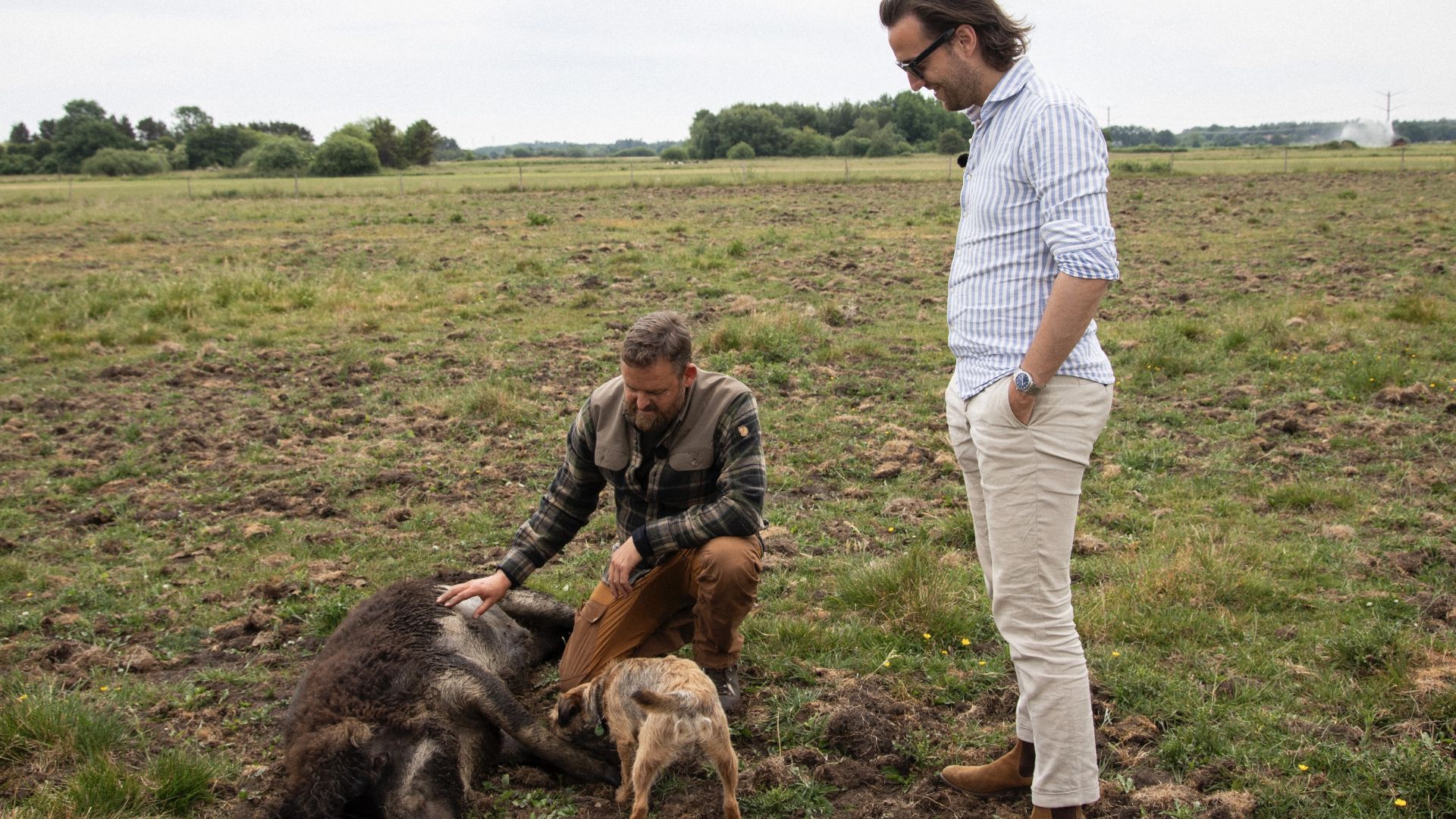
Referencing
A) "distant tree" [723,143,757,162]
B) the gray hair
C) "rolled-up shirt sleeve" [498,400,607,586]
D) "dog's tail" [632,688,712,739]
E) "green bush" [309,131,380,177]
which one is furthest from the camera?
"distant tree" [723,143,757,162]

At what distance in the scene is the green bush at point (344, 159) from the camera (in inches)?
2691

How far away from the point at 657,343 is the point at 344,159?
72.2 metres

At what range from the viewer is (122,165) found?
74.7 m

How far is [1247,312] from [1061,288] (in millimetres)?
10726

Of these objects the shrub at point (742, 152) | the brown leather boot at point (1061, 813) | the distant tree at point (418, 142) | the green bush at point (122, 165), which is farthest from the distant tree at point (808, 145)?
the brown leather boot at point (1061, 813)

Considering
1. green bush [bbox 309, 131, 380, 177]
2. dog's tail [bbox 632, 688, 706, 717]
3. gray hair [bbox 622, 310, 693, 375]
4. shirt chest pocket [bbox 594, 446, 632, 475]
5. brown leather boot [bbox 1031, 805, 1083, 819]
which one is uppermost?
green bush [bbox 309, 131, 380, 177]

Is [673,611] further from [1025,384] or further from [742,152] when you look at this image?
[742,152]

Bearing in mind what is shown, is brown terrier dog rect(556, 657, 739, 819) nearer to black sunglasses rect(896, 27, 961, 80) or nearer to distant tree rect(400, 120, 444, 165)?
black sunglasses rect(896, 27, 961, 80)

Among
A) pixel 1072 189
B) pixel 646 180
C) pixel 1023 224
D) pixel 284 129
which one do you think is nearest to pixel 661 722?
pixel 1023 224

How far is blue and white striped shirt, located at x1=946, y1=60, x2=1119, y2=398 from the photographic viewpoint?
2883 millimetres

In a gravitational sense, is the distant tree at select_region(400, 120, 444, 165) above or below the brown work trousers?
above

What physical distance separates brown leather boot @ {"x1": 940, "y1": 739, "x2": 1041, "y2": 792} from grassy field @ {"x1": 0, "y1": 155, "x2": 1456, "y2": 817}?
0.29 ft

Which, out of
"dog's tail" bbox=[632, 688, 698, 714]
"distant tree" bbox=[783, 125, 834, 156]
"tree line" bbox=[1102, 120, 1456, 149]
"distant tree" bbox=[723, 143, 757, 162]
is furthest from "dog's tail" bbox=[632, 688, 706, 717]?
"tree line" bbox=[1102, 120, 1456, 149]

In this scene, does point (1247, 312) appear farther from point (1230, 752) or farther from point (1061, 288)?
point (1061, 288)
